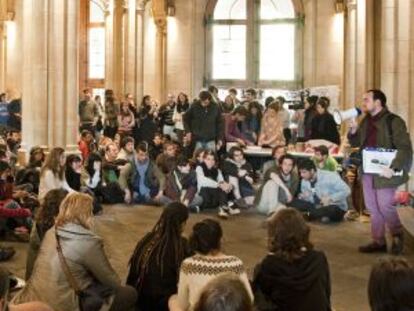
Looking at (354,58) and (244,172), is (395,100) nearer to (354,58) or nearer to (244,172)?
(244,172)

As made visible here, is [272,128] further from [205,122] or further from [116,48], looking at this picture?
[116,48]

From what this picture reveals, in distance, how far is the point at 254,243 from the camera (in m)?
8.01

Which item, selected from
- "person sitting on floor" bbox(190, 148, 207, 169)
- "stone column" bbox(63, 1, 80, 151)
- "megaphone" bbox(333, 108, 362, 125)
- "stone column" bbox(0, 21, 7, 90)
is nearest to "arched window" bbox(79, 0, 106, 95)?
"stone column" bbox(0, 21, 7, 90)

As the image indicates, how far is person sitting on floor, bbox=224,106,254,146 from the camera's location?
13.2m

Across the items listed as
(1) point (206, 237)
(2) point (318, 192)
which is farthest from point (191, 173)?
(1) point (206, 237)

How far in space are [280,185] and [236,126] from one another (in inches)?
156

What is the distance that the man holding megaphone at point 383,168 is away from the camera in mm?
7145

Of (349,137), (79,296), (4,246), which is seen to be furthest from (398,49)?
(79,296)

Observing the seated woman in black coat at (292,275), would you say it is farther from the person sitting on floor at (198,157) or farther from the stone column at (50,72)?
the stone column at (50,72)

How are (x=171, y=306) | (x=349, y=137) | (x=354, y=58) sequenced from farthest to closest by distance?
(x=354, y=58), (x=349, y=137), (x=171, y=306)

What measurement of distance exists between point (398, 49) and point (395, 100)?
25.2 inches

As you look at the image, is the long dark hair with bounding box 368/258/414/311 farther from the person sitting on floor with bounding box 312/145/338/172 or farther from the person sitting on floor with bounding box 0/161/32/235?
the person sitting on floor with bounding box 312/145/338/172

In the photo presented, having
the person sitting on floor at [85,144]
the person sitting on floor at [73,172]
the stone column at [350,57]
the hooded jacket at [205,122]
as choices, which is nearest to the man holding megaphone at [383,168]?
the person sitting on floor at [73,172]

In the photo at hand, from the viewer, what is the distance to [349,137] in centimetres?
1038
